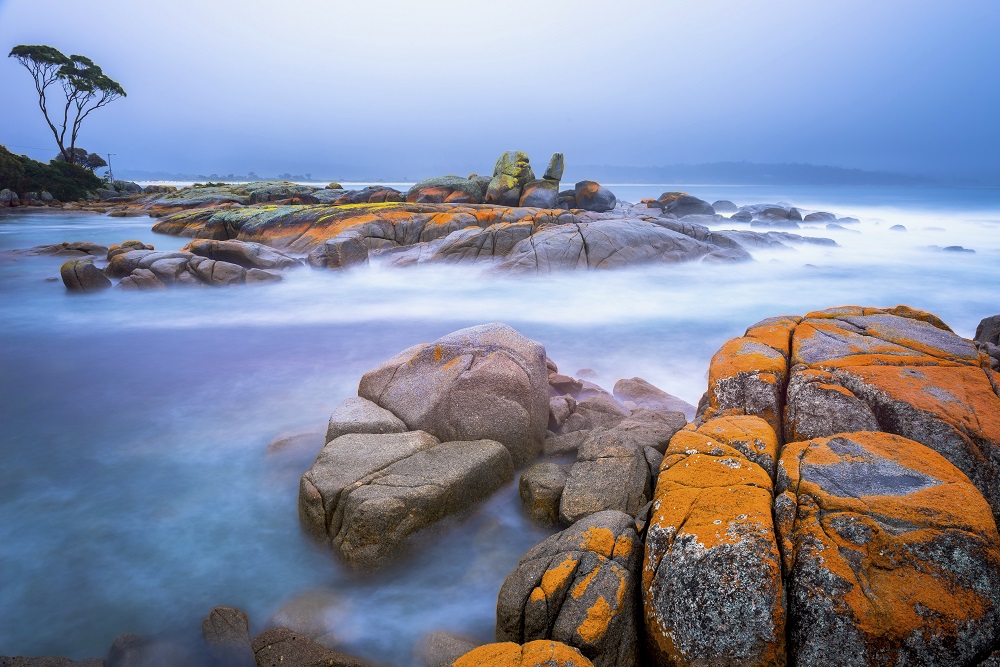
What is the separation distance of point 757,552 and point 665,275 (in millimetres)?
15854

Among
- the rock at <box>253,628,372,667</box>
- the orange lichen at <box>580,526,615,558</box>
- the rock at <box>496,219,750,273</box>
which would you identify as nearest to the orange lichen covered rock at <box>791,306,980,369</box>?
the orange lichen at <box>580,526,615,558</box>

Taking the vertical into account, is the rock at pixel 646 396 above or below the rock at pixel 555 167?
below

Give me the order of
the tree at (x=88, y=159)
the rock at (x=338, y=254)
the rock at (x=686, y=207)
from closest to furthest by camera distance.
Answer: the rock at (x=338, y=254) → the rock at (x=686, y=207) → the tree at (x=88, y=159)

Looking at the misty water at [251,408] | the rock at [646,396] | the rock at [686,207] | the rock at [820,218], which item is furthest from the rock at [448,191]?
the rock at [820,218]

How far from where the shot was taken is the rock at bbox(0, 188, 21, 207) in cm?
3875

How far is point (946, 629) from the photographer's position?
2.76 meters

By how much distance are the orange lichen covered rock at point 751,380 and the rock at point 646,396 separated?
88.1 inches

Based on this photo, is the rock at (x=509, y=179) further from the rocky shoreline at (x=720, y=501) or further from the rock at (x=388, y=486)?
the rock at (x=388, y=486)

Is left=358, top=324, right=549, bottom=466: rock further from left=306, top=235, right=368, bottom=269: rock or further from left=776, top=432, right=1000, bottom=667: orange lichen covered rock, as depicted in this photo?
left=306, top=235, right=368, bottom=269: rock

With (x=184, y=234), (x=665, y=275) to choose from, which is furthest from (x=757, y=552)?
(x=184, y=234)

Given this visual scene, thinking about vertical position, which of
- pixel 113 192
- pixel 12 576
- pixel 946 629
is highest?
pixel 113 192

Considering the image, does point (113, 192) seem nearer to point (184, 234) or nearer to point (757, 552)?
point (184, 234)

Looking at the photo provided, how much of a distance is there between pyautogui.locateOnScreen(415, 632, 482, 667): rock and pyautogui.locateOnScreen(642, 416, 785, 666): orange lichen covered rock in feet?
4.63

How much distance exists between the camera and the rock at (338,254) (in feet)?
61.8
